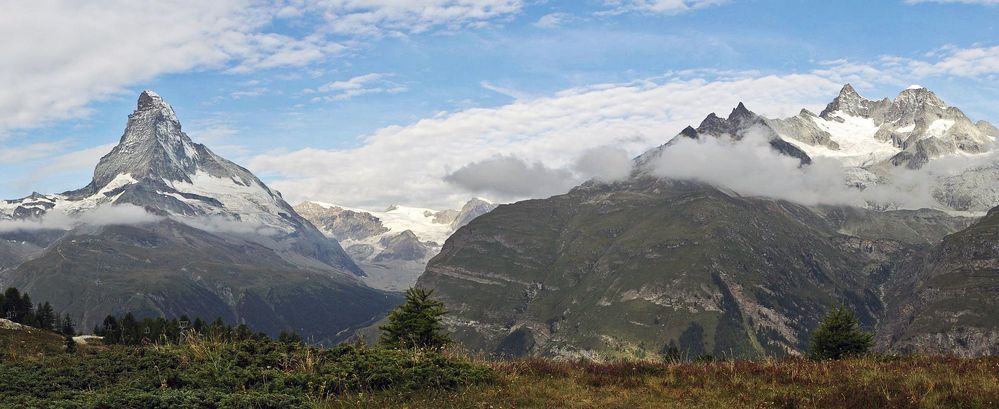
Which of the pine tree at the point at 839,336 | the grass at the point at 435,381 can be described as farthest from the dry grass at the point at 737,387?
the pine tree at the point at 839,336

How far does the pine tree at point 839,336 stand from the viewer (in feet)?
190

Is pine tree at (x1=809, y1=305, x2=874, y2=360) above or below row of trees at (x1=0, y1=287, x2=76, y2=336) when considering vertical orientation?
below

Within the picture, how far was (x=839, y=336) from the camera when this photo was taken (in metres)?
59.8

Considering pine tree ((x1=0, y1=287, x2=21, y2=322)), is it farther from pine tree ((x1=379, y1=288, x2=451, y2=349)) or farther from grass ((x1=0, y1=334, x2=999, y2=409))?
grass ((x1=0, y1=334, x2=999, y2=409))

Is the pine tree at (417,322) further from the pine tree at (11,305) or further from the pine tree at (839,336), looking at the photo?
the pine tree at (11,305)

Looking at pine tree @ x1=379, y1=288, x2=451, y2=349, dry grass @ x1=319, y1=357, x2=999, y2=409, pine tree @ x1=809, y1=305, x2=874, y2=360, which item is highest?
pine tree @ x1=379, y1=288, x2=451, y2=349

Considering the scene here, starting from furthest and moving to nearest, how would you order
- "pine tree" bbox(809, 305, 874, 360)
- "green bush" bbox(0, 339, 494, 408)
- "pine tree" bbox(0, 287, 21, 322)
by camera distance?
"pine tree" bbox(0, 287, 21, 322)
"pine tree" bbox(809, 305, 874, 360)
"green bush" bbox(0, 339, 494, 408)

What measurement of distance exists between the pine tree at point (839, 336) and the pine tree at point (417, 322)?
31838 mm

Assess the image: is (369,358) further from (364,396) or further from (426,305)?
(426,305)

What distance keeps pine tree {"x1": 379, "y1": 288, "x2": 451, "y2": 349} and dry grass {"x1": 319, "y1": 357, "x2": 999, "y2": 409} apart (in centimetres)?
1565

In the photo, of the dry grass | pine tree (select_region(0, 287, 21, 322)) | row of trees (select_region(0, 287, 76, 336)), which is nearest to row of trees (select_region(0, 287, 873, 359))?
the dry grass

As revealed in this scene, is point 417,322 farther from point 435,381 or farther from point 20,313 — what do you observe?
point 20,313

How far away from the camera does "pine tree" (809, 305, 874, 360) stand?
57969 millimetres

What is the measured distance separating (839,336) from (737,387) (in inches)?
1657
